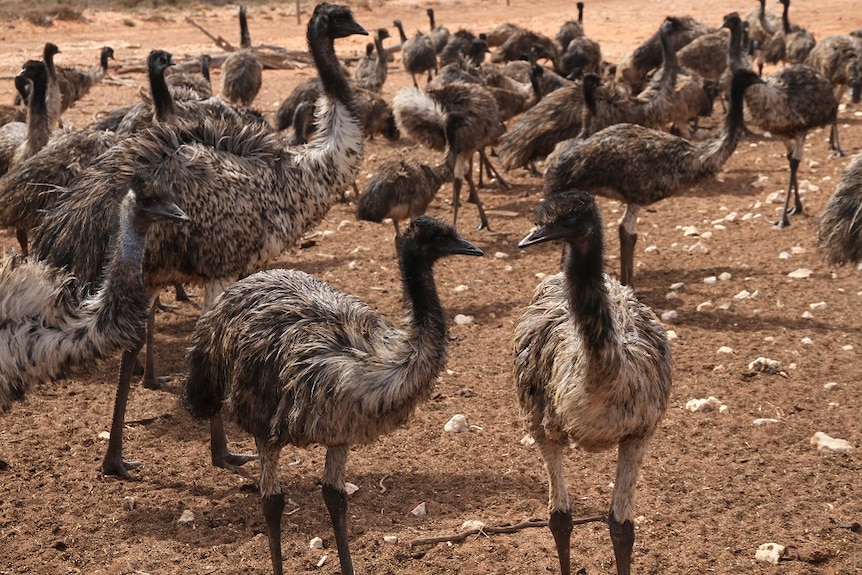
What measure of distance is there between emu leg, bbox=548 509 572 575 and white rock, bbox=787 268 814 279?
4.97m

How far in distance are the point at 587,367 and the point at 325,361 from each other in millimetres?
1136

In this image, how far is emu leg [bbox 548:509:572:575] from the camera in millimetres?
4789

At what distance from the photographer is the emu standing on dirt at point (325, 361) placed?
456 cm

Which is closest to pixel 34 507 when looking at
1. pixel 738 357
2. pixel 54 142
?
pixel 54 142

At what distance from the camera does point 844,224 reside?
5.98 metres

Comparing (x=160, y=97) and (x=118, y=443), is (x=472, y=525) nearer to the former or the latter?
(x=118, y=443)

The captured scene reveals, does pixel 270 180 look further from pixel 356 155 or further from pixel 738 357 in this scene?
pixel 738 357

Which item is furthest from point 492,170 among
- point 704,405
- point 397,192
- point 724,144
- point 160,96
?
point 704,405

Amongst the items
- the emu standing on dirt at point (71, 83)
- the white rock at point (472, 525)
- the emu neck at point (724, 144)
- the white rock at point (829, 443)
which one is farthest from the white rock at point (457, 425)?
the emu standing on dirt at point (71, 83)

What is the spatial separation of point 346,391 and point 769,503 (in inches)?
94.2

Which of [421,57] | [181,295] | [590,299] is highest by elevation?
[590,299]

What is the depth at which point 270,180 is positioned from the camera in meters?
6.76

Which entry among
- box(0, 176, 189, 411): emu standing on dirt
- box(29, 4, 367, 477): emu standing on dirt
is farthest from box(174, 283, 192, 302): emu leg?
box(0, 176, 189, 411): emu standing on dirt

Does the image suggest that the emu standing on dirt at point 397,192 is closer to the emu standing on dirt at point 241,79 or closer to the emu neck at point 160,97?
the emu neck at point 160,97
